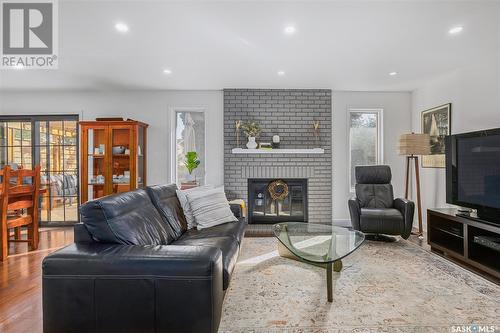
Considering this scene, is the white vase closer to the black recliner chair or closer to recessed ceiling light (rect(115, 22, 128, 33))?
the black recliner chair

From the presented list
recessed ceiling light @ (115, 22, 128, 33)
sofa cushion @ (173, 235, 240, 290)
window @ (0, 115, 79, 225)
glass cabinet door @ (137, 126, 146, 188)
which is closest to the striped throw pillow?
sofa cushion @ (173, 235, 240, 290)

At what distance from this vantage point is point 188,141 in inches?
198

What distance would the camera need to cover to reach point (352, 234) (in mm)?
2852

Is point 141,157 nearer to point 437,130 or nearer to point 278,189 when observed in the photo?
point 278,189

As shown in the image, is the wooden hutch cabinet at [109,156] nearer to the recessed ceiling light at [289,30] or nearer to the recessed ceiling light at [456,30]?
the recessed ceiling light at [289,30]

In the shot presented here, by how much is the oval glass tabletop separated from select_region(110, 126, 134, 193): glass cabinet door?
2.81m

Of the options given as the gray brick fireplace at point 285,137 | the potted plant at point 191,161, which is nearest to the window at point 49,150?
the potted plant at point 191,161

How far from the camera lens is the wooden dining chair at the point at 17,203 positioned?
3.12 m

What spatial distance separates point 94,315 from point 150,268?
413mm

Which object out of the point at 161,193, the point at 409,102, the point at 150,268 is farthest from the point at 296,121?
the point at 150,268

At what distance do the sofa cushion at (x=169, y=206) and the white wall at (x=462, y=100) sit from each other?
12.0ft

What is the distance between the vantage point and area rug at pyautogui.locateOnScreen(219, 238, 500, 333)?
73.8 inches

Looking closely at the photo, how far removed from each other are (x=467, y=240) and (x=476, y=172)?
0.71 m

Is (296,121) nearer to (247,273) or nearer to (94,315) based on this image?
(247,273)
